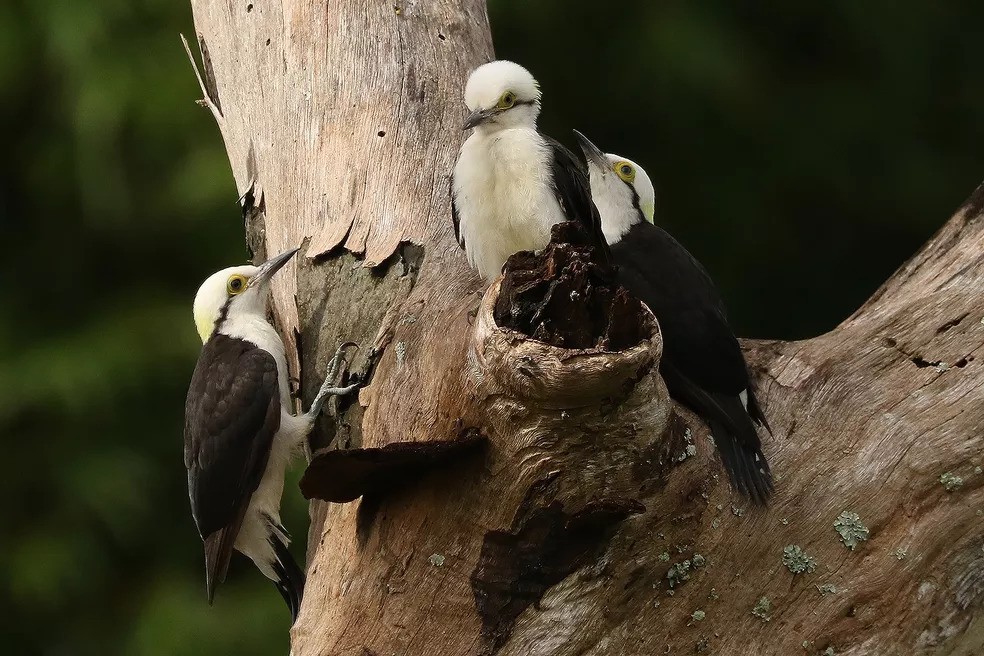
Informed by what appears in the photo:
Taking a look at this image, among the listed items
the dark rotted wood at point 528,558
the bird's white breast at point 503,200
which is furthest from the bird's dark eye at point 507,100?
the dark rotted wood at point 528,558

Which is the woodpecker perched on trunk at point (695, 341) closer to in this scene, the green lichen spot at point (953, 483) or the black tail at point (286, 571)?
the green lichen spot at point (953, 483)

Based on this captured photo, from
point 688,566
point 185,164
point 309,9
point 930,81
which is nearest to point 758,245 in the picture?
point 930,81

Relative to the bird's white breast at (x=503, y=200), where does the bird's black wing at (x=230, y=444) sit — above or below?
below

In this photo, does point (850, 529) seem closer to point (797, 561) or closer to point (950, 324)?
point (797, 561)

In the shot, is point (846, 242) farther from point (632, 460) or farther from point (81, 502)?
point (632, 460)

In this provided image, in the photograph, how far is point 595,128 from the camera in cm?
838

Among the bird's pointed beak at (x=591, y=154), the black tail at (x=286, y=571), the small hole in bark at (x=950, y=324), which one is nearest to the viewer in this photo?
the small hole in bark at (x=950, y=324)

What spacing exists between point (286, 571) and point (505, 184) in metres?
1.84

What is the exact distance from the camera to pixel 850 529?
366 centimetres

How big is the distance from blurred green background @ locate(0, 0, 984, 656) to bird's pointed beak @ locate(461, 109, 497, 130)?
118 inches

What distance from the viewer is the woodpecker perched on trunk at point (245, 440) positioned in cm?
479

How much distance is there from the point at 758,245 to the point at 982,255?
4.81 m

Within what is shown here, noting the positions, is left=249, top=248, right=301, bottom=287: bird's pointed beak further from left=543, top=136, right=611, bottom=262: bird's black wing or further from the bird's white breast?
left=543, top=136, right=611, bottom=262: bird's black wing

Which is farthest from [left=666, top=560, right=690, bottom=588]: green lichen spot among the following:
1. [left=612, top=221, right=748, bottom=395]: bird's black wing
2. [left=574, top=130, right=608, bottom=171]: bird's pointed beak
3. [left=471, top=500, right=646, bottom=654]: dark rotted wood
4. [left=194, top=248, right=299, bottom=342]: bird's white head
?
[left=574, top=130, right=608, bottom=171]: bird's pointed beak
